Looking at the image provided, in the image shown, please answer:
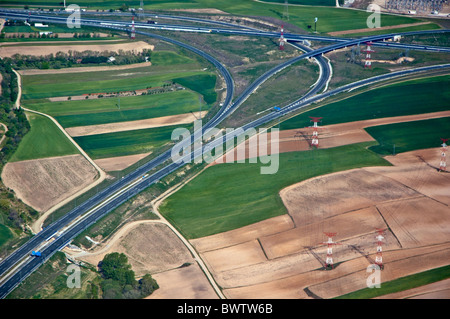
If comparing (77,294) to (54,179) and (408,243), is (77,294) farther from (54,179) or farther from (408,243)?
(408,243)

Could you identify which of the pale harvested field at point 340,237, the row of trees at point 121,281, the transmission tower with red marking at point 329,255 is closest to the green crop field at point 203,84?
the pale harvested field at point 340,237

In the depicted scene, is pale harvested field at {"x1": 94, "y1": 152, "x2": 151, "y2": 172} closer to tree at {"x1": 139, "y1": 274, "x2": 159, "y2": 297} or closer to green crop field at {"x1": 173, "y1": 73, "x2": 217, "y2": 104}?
green crop field at {"x1": 173, "y1": 73, "x2": 217, "y2": 104}

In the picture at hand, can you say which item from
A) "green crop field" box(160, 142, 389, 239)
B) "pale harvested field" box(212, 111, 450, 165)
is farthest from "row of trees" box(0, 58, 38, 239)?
"pale harvested field" box(212, 111, 450, 165)

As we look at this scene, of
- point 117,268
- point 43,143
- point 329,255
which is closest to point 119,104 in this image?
point 43,143

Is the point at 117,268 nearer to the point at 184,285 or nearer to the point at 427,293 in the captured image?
the point at 184,285

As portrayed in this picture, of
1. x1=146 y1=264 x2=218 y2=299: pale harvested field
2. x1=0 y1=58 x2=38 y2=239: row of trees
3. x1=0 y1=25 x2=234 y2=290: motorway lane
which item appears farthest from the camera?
x1=0 y1=58 x2=38 y2=239: row of trees
